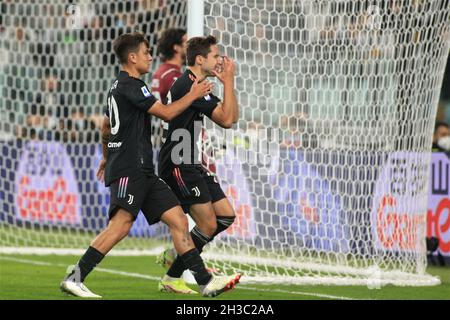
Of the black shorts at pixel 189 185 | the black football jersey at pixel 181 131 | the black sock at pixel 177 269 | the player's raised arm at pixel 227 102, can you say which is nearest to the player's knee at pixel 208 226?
the black shorts at pixel 189 185

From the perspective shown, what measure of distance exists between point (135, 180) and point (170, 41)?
2.57 meters

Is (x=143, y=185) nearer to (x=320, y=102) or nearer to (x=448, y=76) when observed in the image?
(x=320, y=102)

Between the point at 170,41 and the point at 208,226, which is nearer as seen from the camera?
the point at 208,226

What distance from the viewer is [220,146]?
10.1 meters

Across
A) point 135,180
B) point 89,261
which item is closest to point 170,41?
point 135,180

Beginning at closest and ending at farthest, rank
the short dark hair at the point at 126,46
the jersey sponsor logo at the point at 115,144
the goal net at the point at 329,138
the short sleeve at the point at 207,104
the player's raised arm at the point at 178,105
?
the player's raised arm at the point at 178,105
the jersey sponsor logo at the point at 115,144
the short dark hair at the point at 126,46
the short sleeve at the point at 207,104
the goal net at the point at 329,138

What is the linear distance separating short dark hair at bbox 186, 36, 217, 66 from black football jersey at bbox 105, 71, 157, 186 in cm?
74

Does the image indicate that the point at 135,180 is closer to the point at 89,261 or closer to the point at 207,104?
the point at 89,261

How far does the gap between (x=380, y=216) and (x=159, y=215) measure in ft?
10.3

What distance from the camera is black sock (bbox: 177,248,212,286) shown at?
25.0 feet

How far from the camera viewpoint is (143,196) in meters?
7.62

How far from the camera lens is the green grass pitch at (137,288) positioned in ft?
27.3

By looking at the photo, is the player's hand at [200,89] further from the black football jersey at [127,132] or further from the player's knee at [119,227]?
the player's knee at [119,227]

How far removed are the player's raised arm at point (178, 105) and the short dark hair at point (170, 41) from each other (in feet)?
7.38
